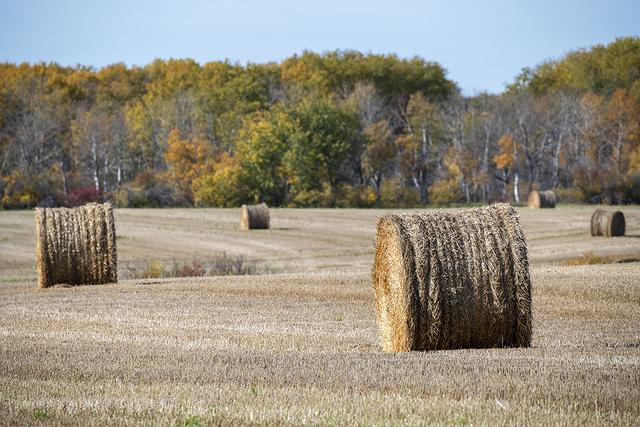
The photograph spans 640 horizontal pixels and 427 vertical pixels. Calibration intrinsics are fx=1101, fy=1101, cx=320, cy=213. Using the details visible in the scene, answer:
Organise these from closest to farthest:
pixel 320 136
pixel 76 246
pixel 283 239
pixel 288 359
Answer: pixel 288 359 → pixel 76 246 → pixel 283 239 → pixel 320 136

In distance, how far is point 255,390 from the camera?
9680 mm

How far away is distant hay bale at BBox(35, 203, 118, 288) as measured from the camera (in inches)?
906

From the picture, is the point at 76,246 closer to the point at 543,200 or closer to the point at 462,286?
the point at 462,286

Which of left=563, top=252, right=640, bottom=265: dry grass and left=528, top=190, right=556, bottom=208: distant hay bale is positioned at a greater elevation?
left=528, top=190, right=556, bottom=208: distant hay bale

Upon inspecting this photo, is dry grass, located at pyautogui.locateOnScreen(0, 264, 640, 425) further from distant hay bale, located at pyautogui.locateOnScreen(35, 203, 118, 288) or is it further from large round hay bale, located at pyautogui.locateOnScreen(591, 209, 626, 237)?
large round hay bale, located at pyautogui.locateOnScreen(591, 209, 626, 237)

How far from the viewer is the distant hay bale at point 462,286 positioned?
12.9 m

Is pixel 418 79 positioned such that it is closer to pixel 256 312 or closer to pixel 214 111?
pixel 214 111

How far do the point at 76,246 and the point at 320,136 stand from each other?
53.3 m

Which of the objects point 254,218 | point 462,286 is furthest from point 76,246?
point 254,218

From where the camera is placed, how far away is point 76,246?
75.9 feet

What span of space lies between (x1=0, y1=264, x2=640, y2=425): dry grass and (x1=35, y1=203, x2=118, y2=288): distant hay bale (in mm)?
3223

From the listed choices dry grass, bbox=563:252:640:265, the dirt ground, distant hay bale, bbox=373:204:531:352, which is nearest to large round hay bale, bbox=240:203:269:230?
dry grass, bbox=563:252:640:265

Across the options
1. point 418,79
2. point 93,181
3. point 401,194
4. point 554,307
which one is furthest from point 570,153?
point 554,307

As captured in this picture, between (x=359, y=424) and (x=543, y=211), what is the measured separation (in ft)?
156
